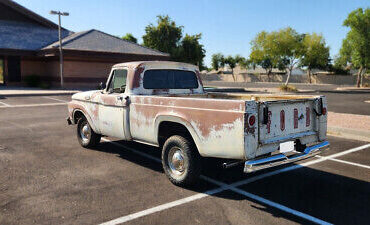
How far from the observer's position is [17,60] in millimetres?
Answer: 29844

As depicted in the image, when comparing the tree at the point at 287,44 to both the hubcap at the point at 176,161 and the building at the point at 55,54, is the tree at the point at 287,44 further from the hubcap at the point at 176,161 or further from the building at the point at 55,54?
the hubcap at the point at 176,161

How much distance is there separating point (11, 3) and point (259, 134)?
37.9 m

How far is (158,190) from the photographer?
4684 millimetres

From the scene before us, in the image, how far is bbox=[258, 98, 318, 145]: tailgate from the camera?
418 centimetres

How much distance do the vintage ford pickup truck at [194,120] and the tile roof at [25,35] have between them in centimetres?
2639

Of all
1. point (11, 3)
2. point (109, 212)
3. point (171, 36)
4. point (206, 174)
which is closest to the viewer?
point (109, 212)

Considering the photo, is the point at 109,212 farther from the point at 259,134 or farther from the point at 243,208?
the point at 259,134

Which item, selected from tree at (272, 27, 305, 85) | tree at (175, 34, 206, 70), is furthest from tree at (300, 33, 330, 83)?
tree at (175, 34, 206, 70)

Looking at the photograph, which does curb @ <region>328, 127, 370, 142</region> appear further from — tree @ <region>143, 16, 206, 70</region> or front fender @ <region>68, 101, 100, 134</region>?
tree @ <region>143, 16, 206, 70</region>

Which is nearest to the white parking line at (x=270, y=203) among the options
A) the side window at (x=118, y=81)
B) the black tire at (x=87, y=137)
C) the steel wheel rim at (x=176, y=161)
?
the steel wheel rim at (x=176, y=161)

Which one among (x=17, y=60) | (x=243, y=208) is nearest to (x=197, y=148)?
(x=243, y=208)

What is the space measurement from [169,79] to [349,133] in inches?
232

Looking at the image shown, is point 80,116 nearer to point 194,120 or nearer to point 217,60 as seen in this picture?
point 194,120

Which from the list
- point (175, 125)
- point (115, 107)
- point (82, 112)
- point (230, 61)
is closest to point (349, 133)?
point (175, 125)
